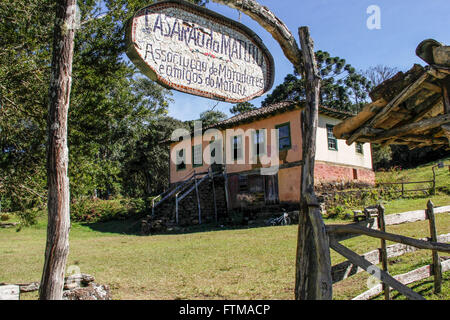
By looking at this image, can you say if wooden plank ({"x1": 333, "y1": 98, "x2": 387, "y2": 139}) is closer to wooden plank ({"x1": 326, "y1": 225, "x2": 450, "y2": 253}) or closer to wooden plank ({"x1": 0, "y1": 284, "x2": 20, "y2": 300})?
wooden plank ({"x1": 326, "y1": 225, "x2": 450, "y2": 253})

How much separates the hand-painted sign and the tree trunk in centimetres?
120

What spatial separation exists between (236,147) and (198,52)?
745 inches

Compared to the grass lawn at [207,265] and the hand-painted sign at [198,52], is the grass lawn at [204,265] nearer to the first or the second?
the grass lawn at [207,265]

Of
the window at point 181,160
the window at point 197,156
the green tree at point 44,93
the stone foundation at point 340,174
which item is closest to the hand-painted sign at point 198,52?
the green tree at point 44,93

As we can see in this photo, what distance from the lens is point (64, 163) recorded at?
3.41m

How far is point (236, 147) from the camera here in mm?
21844

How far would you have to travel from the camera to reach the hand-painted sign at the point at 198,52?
266 cm

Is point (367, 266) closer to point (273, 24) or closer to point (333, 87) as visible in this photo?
point (273, 24)

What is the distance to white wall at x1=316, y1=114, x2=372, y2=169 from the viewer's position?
62.1 ft

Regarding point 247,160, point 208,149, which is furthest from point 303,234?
point 208,149

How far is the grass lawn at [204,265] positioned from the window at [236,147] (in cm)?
727

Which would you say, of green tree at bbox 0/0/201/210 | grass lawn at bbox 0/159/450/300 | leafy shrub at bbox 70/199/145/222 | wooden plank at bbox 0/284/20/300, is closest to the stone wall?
grass lawn at bbox 0/159/450/300
